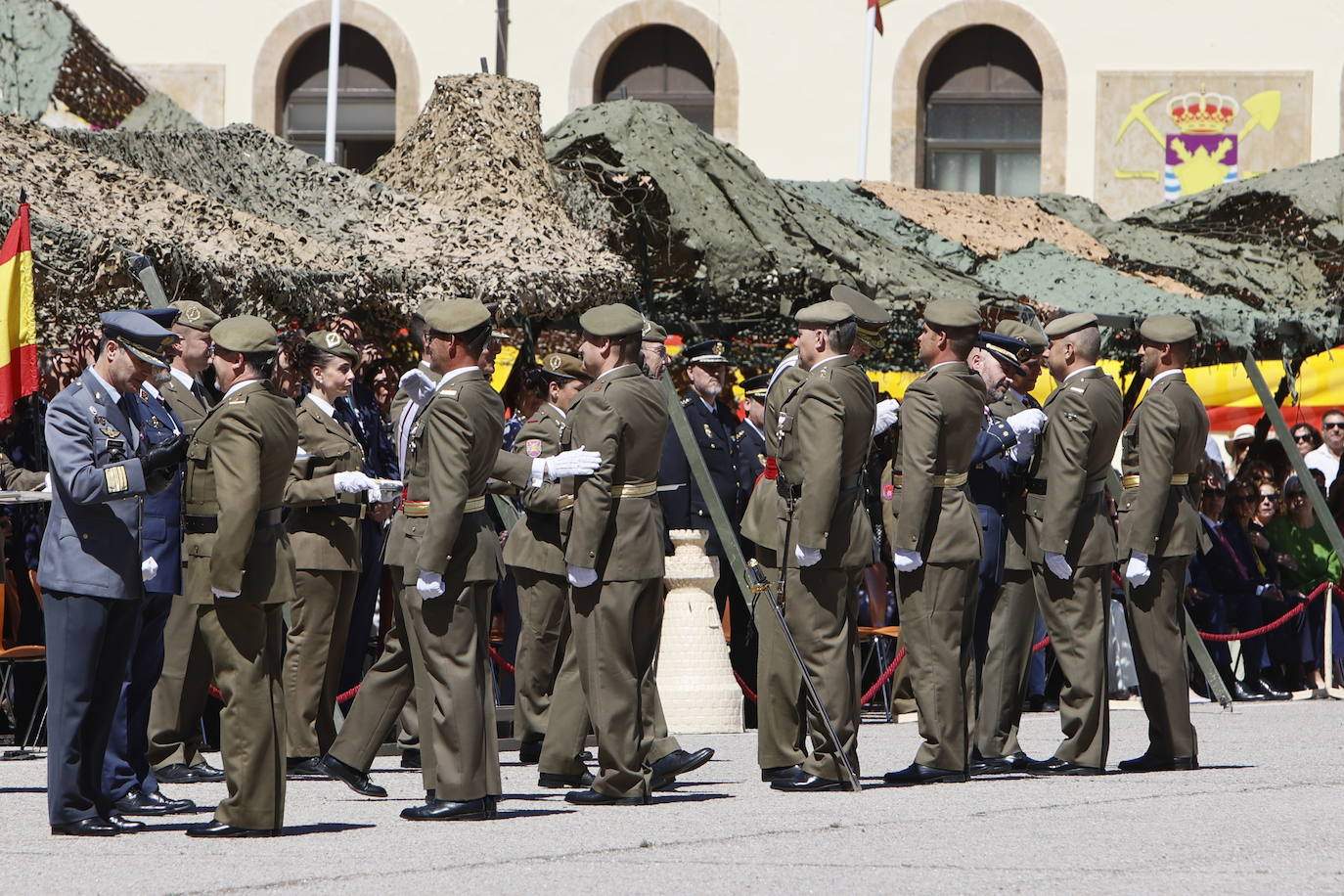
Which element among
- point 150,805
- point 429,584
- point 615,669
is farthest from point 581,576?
point 150,805

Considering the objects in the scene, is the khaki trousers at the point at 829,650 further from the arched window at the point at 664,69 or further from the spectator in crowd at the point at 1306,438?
the arched window at the point at 664,69

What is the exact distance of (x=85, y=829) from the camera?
701 cm

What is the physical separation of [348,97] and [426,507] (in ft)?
52.0

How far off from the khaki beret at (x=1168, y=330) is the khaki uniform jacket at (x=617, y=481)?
2420 millimetres

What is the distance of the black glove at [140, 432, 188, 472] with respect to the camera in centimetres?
688

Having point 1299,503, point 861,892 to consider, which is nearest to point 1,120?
point 861,892

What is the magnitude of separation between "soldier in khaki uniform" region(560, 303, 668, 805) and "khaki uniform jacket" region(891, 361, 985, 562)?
1.02m

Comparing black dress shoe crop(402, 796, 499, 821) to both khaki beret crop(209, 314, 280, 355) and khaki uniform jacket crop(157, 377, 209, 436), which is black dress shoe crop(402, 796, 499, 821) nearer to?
khaki beret crop(209, 314, 280, 355)

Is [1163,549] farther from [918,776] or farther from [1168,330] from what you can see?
[918,776]

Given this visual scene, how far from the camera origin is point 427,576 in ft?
23.3

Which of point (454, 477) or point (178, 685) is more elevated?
point (454, 477)

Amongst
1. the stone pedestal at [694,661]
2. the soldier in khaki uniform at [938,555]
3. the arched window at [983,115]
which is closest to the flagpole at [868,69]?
the arched window at [983,115]

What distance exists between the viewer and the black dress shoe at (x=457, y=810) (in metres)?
7.29

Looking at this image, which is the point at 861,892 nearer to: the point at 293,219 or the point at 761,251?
the point at 293,219
